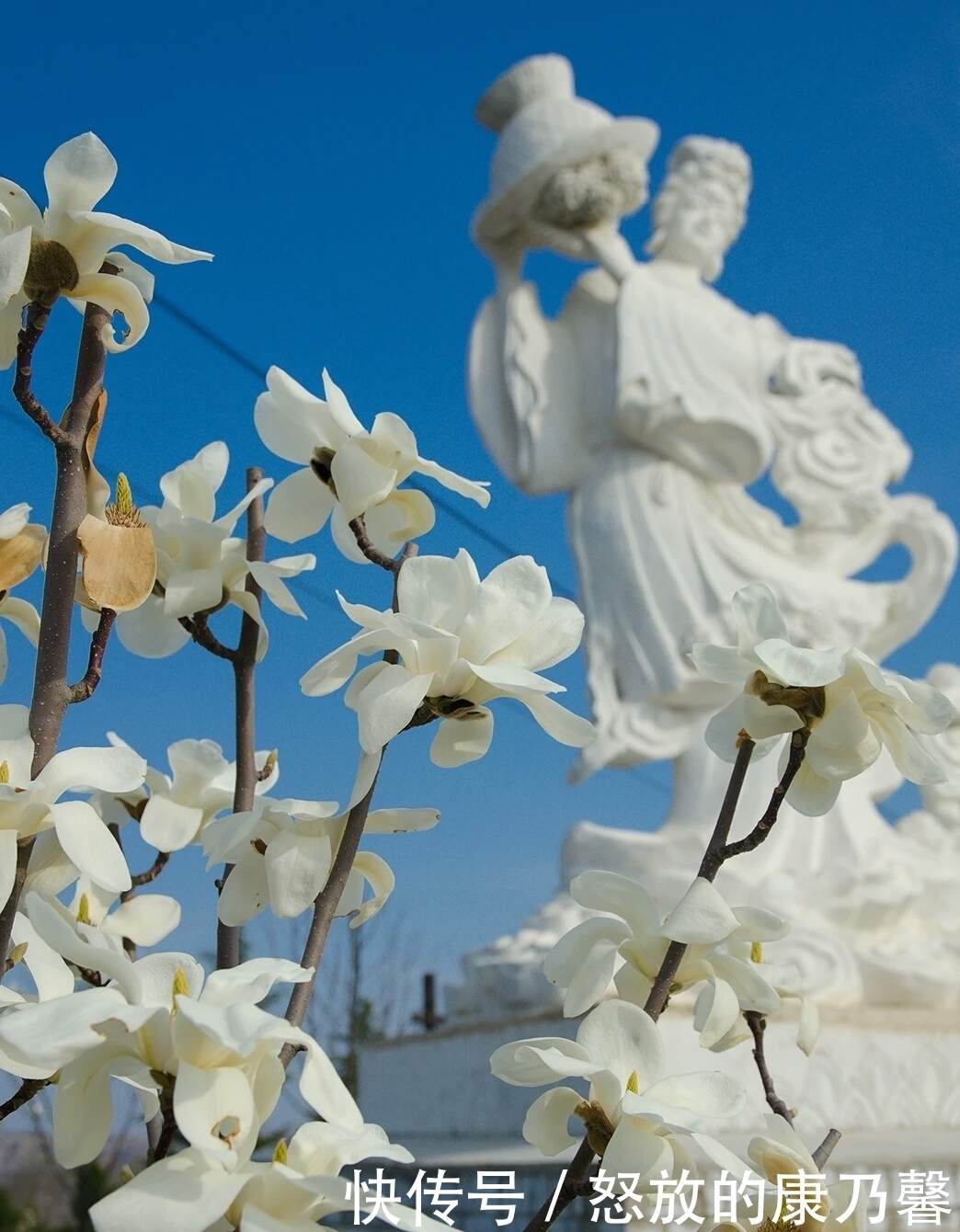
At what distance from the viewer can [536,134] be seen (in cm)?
295

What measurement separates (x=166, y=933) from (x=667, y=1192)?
9.9 inches

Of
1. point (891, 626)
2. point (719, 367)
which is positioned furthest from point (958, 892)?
point (719, 367)

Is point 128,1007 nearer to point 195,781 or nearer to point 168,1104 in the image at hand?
point 168,1104

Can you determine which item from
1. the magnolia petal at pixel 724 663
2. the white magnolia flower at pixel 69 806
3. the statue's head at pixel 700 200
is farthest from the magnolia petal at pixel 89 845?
the statue's head at pixel 700 200

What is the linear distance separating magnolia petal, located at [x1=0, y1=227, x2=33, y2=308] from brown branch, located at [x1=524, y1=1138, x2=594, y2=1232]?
0.94 ft

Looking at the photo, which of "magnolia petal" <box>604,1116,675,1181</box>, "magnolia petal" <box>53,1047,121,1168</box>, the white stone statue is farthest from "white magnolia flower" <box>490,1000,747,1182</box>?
the white stone statue

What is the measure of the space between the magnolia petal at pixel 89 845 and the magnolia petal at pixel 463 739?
0.11m

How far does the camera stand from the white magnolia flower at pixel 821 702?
0.43 meters

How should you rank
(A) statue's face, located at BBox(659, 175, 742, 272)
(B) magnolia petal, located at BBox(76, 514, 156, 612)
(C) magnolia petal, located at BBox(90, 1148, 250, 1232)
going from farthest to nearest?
1. (A) statue's face, located at BBox(659, 175, 742, 272)
2. (B) magnolia petal, located at BBox(76, 514, 156, 612)
3. (C) magnolia petal, located at BBox(90, 1148, 250, 1232)

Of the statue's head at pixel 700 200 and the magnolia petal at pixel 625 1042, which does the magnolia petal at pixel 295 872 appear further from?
the statue's head at pixel 700 200

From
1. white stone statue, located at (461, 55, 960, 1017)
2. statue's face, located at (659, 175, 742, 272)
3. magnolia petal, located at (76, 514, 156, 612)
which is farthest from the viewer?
statue's face, located at (659, 175, 742, 272)

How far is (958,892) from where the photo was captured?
277 centimetres

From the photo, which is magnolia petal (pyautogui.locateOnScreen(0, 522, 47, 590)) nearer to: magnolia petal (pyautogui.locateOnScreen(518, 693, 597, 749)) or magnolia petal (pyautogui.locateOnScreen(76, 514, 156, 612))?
magnolia petal (pyautogui.locateOnScreen(76, 514, 156, 612))

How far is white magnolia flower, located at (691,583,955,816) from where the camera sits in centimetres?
43
